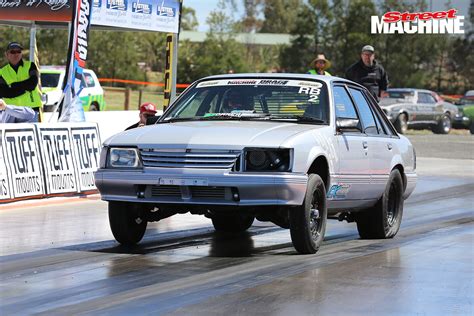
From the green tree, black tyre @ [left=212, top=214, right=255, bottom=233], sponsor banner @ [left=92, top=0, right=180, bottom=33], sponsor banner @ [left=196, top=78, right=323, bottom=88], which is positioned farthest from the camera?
the green tree

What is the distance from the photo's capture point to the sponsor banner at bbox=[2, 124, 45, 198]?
13406mm

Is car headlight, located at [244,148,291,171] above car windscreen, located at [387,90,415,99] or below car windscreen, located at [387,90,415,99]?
below

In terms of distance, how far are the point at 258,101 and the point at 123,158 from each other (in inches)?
59.6

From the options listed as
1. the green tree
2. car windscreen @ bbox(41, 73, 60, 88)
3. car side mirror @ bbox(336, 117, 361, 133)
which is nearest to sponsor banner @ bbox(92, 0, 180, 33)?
car side mirror @ bbox(336, 117, 361, 133)

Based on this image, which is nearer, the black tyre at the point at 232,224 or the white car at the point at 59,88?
the black tyre at the point at 232,224

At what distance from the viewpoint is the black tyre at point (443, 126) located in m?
38.8

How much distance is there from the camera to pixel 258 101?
33.8ft

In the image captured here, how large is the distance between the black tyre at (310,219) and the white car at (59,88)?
74.2 feet

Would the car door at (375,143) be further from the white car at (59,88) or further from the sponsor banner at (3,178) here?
the white car at (59,88)

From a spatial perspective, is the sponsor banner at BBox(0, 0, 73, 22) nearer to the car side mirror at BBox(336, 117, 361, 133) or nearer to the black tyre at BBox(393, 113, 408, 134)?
the car side mirror at BBox(336, 117, 361, 133)

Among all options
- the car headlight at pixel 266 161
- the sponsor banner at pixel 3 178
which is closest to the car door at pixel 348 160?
the car headlight at pixel 266 161

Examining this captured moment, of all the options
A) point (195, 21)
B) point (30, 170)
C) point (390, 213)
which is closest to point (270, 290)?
point (390, 213)

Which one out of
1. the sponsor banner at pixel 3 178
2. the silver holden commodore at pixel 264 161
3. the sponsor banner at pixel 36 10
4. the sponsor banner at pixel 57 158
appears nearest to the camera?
the silver holden commodore at pixel 264 161

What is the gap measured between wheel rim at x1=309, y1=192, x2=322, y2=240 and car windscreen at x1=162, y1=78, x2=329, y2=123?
0.87 metres
